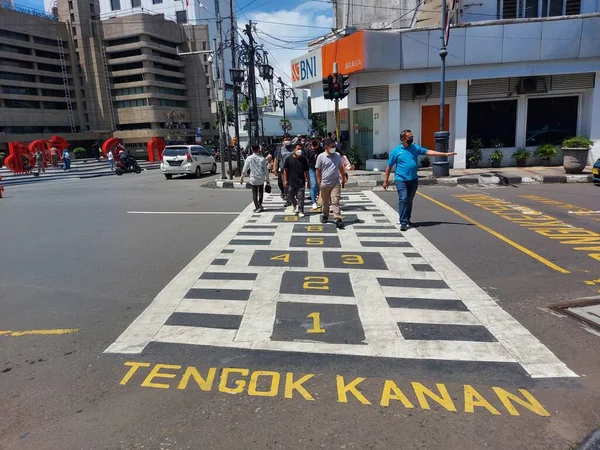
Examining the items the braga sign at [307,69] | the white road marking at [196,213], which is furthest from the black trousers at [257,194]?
the braga sign at [307,69]

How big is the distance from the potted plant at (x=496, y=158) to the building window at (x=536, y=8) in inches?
232

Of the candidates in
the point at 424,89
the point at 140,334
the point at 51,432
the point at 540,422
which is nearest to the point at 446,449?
the point at 540,422

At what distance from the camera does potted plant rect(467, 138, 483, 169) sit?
19.0m

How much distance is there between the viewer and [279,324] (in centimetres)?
448

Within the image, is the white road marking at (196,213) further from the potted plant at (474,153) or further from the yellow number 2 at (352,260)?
the potted plant at (474,153)

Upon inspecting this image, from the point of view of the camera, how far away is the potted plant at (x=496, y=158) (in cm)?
1880

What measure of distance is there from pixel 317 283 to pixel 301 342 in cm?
161

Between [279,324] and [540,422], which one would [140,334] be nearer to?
[279,324]

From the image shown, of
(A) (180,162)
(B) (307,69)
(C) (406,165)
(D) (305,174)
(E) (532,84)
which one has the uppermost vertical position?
(B) (307,69)

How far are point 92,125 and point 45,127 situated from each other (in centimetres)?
803

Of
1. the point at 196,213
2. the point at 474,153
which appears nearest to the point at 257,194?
the point at 196,213

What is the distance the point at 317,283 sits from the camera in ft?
18.5

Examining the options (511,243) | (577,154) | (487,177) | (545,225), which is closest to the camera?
(511,243)

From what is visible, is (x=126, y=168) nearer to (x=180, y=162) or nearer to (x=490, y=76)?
(x=180, y=162)
